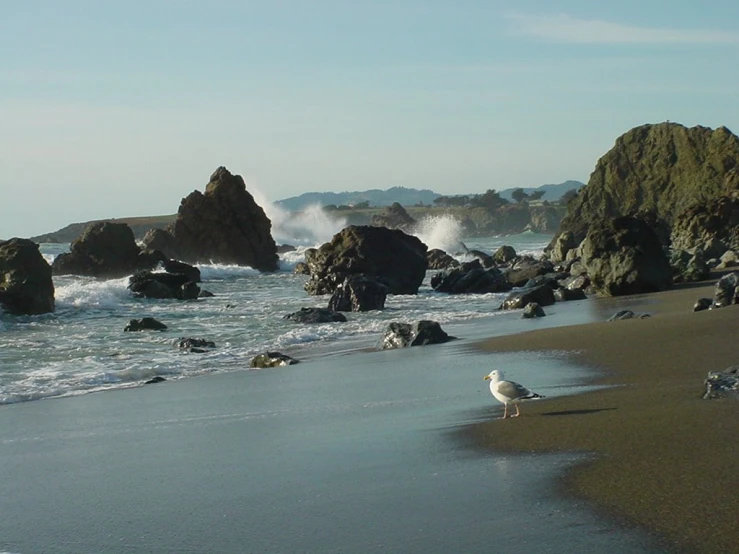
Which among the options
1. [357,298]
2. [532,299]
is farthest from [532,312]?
[357,298]

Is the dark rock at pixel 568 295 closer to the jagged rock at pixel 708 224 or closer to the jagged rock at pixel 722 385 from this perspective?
the jagged rock at pixel 708 224

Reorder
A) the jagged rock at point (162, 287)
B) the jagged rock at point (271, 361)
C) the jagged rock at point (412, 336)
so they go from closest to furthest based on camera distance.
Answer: the jagged rock at point (271, 361) → the jagged rock at point (412, 336) → the jagged rock at point (162, 287)

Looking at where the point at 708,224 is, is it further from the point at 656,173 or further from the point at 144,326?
the point at 656,173

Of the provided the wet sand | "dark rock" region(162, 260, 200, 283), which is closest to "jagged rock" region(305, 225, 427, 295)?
"dark rock" region(162, 260, 200, 283)

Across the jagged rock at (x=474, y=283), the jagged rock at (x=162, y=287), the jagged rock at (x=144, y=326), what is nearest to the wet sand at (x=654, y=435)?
the jagged rock at (x=144, y=326)

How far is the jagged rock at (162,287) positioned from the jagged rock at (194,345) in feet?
49.5

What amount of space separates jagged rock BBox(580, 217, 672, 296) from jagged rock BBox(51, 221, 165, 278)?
2437 cm

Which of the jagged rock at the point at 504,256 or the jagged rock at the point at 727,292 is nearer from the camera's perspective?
the jagged rock at the point at 727,292

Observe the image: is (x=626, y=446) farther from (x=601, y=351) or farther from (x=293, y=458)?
(x=601, y=351)

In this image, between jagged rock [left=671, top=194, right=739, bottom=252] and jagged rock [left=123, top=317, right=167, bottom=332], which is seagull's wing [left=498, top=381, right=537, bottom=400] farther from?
jagged rock [left=671, top=194, right=739, bottom=252]

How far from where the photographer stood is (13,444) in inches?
389

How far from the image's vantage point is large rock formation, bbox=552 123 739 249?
65.2 m

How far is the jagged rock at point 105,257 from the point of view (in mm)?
44219

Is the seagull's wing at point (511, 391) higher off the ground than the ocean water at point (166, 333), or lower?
higher
